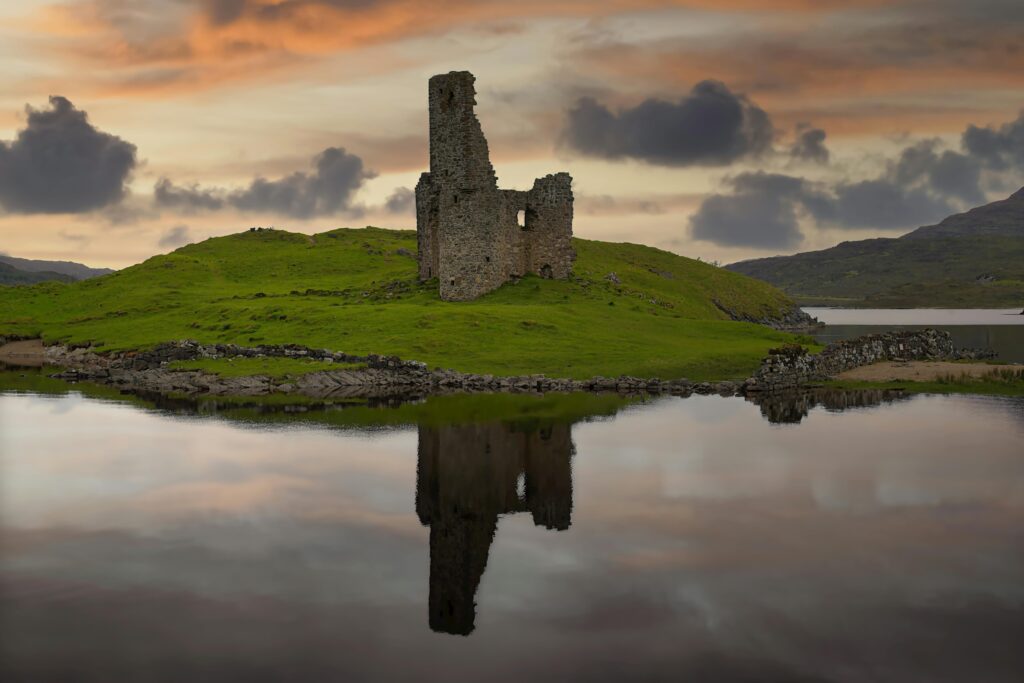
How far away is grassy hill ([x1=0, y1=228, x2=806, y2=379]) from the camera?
64438mm

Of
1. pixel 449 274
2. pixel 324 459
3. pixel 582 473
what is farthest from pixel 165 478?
pixel 449 274

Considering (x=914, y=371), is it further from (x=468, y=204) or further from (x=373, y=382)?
(x=468, y=204)

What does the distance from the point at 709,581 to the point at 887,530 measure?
269 inches

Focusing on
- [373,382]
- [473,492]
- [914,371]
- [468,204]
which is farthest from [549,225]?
[473,492]

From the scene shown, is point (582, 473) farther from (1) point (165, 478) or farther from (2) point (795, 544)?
(1) point (165, 478)

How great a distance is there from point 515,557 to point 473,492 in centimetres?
623

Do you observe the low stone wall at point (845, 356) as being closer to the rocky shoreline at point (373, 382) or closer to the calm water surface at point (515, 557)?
the rocky shoreline at point (373, 382)

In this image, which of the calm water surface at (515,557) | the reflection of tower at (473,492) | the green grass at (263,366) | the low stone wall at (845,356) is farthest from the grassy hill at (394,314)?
the calm water surface at (515,557)

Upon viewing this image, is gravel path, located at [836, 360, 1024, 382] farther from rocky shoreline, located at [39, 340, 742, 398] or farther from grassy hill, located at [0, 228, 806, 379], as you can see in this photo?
rocky shoreline, located at [39, 340, 742, 398]

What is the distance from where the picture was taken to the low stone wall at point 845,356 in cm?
5822

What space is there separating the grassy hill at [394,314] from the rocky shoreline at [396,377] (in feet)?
9.05

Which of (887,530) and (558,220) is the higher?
(558,220)

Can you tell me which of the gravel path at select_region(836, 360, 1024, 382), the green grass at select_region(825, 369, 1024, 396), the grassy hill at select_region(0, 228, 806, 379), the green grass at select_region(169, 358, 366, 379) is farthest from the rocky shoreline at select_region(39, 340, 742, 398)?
the gravel path at select_region(836, 360, 1024, 382)

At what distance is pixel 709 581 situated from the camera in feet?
64.2
